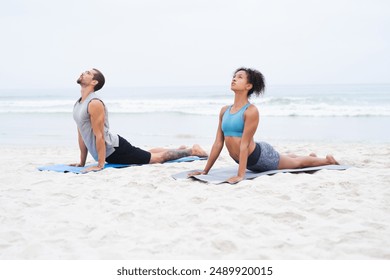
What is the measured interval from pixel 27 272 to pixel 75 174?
115 inches

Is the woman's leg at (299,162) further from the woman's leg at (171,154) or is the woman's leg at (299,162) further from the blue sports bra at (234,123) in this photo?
the woman's leg at (171,154)

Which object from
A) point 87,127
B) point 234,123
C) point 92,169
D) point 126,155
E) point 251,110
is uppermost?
point 251,110

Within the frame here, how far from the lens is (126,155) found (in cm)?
600

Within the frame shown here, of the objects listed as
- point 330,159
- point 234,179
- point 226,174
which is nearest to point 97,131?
point 226,174

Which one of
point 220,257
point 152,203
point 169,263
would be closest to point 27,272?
point 169,263

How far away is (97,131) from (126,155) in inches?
24.5

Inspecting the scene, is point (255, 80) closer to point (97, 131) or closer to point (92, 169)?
point (97, 131)

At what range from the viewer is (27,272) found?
257 centimetres

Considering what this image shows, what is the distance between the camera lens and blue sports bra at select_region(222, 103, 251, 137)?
4738 mm

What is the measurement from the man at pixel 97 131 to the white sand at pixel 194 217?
637mm

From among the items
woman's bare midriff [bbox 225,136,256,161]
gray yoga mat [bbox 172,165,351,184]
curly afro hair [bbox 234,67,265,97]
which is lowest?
gray yoga mat [bbox 172,165,351,184]

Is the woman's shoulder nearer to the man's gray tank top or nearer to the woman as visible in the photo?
the woman

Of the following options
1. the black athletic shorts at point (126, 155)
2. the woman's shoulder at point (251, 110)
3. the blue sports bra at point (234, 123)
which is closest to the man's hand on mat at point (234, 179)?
the blue sports bra at point (234, 123)

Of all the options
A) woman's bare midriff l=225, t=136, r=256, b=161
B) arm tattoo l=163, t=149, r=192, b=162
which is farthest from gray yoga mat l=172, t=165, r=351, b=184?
arm tattoo l=163, t=149, r=192, b=162
